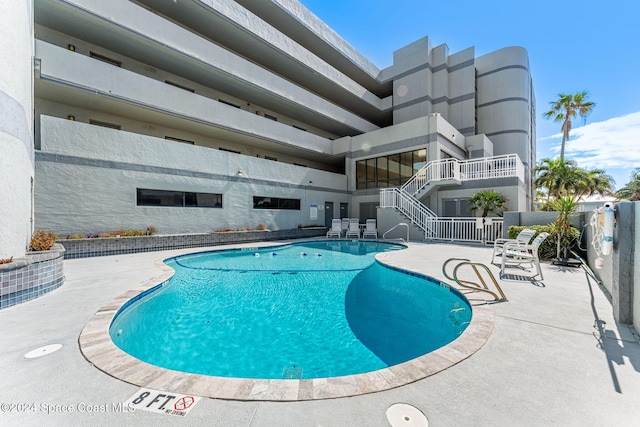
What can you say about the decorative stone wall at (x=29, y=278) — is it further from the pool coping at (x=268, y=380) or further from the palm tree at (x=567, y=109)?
the palm tree at (x=567, y=109)

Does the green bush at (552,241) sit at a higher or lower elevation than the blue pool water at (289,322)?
higher

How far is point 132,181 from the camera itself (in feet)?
35.4

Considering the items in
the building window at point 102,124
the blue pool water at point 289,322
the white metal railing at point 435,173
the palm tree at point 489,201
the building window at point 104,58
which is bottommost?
the blue pool water at point 289,322

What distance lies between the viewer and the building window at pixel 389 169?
16.8m

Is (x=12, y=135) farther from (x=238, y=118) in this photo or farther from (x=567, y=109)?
(x=567, y=109)

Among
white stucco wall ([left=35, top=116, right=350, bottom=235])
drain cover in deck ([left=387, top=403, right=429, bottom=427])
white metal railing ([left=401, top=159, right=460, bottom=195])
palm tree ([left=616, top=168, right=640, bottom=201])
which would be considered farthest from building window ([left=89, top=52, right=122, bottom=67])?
palm tree ([left=616, top=168, right=640, bottom=201])

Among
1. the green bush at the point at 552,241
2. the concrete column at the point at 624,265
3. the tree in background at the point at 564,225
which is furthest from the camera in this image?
the green bush at the point at 552,241

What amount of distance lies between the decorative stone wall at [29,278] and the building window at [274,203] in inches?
397

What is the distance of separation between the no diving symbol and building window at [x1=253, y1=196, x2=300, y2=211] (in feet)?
43.6

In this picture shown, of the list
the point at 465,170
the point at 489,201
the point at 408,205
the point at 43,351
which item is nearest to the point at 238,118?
the point at 408,205

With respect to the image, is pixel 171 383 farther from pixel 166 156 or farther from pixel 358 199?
pixel 358 199

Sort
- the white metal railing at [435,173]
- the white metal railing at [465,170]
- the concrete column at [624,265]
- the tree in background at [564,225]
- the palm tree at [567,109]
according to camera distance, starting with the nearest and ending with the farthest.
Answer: the concrete column at [624,265]
the tree in background at [564,225]
the white metal railing at [465,170]
the white metal railing at [435,173]
the palm tree at [567,109]

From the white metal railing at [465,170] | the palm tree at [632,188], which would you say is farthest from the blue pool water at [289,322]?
the palm tree at [632,188]

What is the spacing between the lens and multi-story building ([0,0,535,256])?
388 inches
